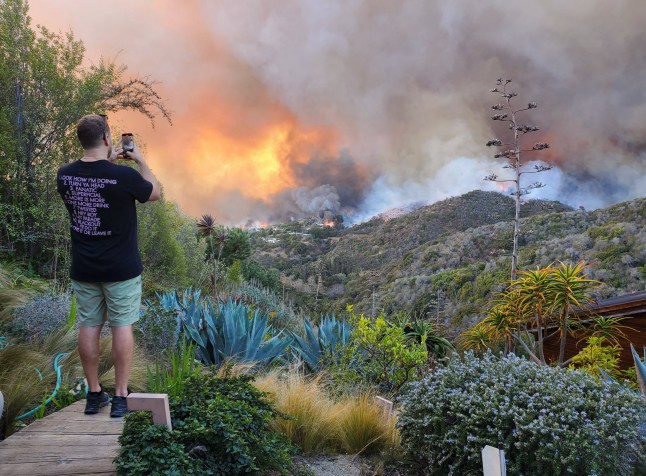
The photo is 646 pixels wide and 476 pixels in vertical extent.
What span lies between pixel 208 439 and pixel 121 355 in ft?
2.83

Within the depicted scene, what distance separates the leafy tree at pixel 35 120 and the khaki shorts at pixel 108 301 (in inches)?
272

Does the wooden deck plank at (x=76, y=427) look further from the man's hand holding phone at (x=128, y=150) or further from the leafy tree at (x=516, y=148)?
the leafy tree at (x=516, y=148)

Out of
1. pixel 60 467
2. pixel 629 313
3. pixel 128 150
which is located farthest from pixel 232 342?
pixel 629 313

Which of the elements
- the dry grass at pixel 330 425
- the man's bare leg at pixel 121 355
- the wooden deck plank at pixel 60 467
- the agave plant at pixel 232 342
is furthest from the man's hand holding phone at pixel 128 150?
the agave plant at pixel 232 342

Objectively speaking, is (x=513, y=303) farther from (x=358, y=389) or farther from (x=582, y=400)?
(x=582, y=400)

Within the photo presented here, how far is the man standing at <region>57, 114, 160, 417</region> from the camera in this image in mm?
2783

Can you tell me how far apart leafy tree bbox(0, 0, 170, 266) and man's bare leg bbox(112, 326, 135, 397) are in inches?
276

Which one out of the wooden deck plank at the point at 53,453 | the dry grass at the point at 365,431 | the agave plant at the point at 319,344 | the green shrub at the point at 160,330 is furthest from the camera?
the agave plant at the point at 319,344

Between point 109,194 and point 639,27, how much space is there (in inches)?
1748

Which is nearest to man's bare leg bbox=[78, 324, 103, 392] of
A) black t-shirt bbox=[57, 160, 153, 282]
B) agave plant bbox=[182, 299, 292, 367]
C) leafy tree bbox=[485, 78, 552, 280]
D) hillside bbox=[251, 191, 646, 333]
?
black t-shirt bbox=[57, 160, 153, 282]

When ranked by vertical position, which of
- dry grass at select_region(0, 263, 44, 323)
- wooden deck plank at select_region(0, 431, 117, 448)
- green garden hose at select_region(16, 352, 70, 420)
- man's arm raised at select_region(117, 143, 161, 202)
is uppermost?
man's arm raised at select_region(117, 143, 161, 202)

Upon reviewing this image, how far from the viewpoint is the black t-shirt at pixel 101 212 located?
278cm

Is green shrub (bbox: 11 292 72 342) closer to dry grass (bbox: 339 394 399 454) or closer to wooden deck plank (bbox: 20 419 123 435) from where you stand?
wooden deck plank (bbox: 20 419 123 435)

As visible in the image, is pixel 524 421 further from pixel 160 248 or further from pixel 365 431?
pixel 160 248
